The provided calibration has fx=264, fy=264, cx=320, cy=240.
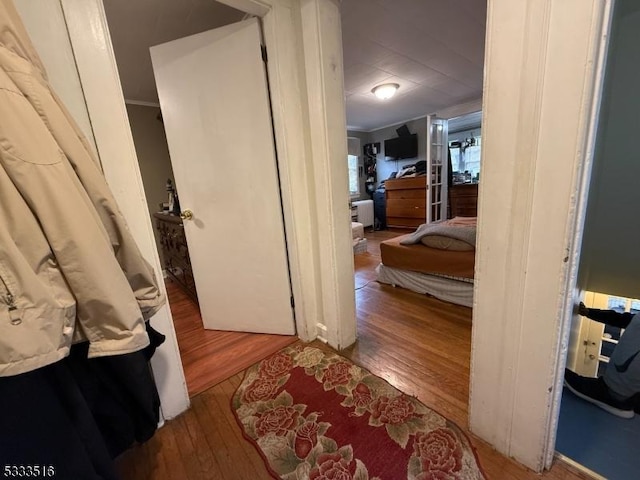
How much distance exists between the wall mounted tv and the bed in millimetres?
3335

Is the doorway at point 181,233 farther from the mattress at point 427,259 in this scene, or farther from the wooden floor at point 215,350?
the mattress at point 427,259

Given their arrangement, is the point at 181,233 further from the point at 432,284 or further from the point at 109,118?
the point at 432,284

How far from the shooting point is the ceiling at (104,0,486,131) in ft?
5.58

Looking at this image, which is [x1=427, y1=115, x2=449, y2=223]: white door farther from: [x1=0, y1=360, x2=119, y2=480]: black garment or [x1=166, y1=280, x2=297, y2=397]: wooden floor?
[x1=0, y1=360, x2=119, y2=480]: black garment

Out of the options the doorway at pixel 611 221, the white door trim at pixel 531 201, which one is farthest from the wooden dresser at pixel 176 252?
the doorway at pixel 611 221

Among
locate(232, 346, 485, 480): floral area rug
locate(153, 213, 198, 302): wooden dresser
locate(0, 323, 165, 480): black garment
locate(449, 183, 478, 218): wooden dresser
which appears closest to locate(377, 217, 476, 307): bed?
locate(232, 346, 485, 480): floral area rug

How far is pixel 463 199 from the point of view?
514cm

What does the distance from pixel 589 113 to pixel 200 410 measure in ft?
5.95

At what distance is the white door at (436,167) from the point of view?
13.4ft

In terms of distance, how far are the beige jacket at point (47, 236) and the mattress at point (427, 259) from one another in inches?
82.0

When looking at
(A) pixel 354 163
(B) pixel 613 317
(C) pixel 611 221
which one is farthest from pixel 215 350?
(A) pixel 354 163

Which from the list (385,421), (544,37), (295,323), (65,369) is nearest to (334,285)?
(295,323)

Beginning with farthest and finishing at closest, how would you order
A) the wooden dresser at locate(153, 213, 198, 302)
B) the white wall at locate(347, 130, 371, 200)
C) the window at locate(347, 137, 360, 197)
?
the white wall at locate(347, 130, 371, 200), the window at locate(347, 137, 360, 197), the wooden dresser at locate(153, 213, 198, 302)

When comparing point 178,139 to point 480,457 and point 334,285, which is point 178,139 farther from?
point 480,457
